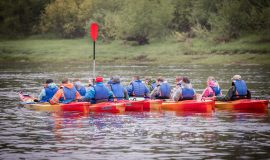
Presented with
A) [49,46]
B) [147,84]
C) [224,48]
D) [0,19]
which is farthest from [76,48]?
[147,84]

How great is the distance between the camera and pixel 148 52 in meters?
80.3

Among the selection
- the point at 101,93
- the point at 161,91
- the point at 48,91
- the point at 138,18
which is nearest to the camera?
the point at 101,93

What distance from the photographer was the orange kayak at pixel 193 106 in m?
27.3

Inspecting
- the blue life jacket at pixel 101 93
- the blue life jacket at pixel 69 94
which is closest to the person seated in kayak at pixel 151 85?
the blue life jacket at pixel 101 93

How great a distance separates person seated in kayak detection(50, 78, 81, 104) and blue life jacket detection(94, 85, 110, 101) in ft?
3.37

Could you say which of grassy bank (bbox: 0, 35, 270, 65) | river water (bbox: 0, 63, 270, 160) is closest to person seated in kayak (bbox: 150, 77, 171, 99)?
river water (bbox: 0, 63, 270, 160)

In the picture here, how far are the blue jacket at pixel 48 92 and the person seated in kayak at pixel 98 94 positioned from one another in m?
1.59

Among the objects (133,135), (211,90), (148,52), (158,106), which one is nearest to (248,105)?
(211,90)

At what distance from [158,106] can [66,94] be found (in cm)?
381

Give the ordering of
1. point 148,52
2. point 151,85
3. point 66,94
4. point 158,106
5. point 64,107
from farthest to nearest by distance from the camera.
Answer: point 148,52 < point 151,85 < point 158,106 < point 66,94 < point 64,107

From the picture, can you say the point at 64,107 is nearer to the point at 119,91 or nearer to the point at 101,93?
the point at 101,93

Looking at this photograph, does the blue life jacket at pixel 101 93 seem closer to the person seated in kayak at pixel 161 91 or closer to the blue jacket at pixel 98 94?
the blue jacket at pixel 98 94

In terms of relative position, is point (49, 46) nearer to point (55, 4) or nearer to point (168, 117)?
point (55, 4)

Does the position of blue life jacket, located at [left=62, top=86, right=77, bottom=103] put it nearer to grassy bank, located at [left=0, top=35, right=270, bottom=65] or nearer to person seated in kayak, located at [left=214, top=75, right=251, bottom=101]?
person seated in kayak, located at [left=214, top=75, right=251, bottom=101]
